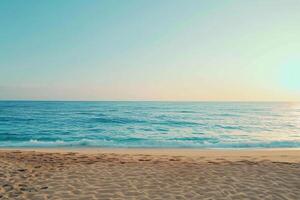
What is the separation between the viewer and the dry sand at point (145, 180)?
7.03m

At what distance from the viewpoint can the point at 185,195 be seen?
7023 millimetres

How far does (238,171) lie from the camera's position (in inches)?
369

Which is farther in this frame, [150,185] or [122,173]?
[122,173]

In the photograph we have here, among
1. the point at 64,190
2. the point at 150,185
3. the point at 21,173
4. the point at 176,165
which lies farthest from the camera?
the point at 176,165

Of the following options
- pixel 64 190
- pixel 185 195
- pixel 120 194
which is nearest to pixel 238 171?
pixel 185 195

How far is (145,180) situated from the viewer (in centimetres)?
825

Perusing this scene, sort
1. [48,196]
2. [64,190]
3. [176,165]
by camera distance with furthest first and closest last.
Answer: [176,165], [64,190], [48,196]

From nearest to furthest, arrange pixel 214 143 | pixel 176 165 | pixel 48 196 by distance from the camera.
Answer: pixel 48 196, pixel 176 165, pixel 214 143

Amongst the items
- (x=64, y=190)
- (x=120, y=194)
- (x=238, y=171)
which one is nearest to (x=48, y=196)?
(x=64, y=190)

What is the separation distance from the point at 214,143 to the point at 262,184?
1396 cm

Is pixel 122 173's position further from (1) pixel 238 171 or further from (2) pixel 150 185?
(1) pixel 238 171

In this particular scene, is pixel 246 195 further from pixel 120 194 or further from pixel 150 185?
pixel 120 194

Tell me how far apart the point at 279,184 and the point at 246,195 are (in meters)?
1.44

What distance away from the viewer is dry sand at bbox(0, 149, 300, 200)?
23.1 feet
